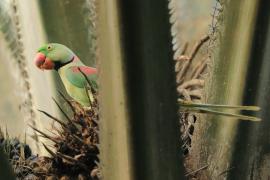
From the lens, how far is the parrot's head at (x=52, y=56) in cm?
163

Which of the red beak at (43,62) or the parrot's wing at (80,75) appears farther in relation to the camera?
the red beak at (43,62)

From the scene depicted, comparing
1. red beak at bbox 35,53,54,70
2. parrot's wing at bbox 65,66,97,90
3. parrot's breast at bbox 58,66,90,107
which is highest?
red beak at bbox 35,53,54,70

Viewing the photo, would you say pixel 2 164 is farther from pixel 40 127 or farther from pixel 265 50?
pixel 40 127

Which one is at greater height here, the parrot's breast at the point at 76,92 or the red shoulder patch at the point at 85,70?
the red shoulder patch at the point at 85,70

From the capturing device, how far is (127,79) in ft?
3.69

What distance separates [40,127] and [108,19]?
95 centimetres

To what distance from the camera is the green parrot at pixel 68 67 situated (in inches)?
60.4

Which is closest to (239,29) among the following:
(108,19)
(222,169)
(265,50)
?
(265,50)

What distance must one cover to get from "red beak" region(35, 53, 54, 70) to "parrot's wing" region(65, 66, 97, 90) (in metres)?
0.06

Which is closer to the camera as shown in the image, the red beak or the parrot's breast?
the parrot's breast

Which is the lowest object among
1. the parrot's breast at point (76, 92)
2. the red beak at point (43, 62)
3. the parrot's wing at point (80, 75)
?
the parrot's breast at point (76, 92)

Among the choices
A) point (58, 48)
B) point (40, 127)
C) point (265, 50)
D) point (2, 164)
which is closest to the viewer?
point (2, 164)

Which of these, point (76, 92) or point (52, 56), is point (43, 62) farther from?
point (76, 92)

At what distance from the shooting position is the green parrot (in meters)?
1.53
